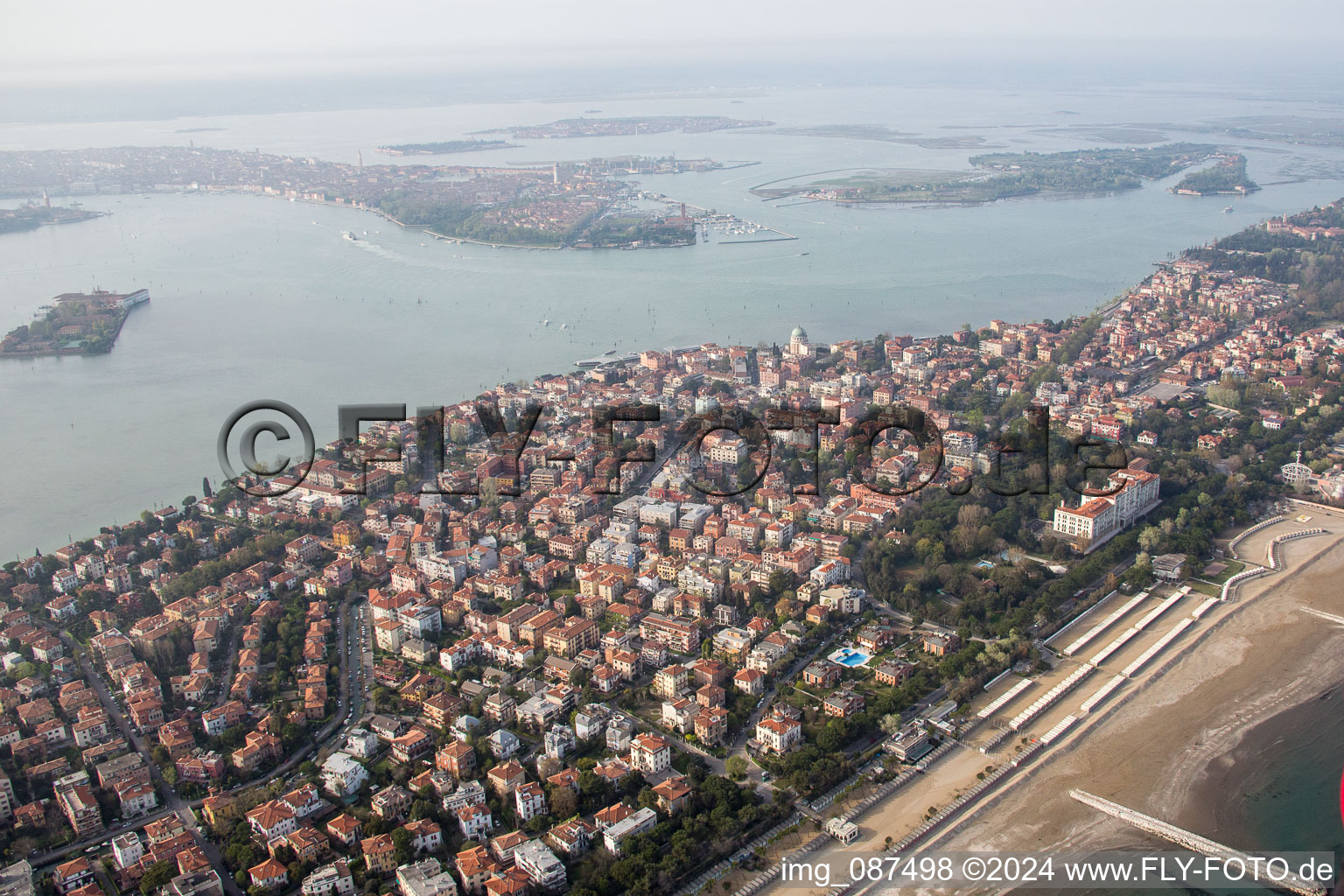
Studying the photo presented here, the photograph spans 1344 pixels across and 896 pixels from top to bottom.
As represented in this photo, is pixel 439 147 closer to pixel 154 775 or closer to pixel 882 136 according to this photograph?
pixel 882 136

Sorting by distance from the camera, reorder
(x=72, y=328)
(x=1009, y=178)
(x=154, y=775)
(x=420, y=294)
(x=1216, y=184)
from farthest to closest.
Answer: (x=1009, y=178) → (x=1216, y=184) → (x=420, y=294) → (x=72, y=328) → (x=154, y=775)

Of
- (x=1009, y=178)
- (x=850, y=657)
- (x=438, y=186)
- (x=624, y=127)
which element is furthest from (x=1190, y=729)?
(x=624, y=127)

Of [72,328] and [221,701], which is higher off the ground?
[72,328]

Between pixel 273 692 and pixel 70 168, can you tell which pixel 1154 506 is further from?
pixel 70 168

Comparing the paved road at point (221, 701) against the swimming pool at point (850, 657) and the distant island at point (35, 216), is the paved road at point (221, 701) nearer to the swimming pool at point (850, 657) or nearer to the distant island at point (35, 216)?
the swimming pool at point (850, 657)

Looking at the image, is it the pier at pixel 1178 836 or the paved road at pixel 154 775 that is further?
the paved road at pixel 154 775

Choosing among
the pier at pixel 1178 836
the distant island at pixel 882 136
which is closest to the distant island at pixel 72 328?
the pier at pixel 1178 836

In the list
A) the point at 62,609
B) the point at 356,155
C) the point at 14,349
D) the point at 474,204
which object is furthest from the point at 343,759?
the point at 356,155
